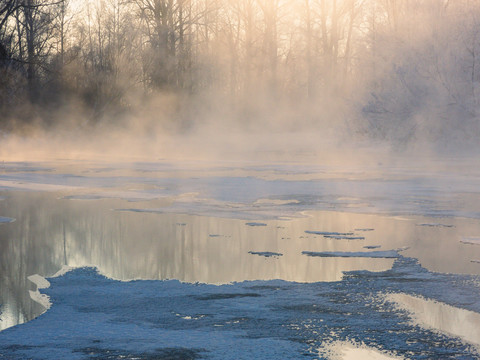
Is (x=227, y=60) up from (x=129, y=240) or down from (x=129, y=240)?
up

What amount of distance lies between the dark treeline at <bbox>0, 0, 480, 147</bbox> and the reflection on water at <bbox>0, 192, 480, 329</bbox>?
10.00m

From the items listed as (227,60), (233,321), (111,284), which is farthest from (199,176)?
(227,60)

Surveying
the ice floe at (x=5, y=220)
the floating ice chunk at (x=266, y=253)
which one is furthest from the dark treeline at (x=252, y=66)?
the floating ice chunk at (x=266, y=253)

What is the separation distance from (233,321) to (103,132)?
30743 mm

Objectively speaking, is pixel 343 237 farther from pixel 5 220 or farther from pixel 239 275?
pixel 5 220

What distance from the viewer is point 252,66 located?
4691cm

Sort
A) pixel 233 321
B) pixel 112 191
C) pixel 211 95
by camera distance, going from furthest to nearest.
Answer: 1. pixel 211 95
2. pixel 112 191
3. pixel 233 321

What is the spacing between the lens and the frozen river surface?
4062 millimetres

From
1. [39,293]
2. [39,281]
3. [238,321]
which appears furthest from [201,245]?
[238,321]

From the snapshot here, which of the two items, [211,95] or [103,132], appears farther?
[211,95]

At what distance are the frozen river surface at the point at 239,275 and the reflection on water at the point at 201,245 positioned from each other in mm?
22

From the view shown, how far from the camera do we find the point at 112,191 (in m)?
12.4

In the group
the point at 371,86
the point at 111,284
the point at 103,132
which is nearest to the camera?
the point at 111,284

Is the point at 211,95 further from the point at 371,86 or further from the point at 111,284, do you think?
the point at 111,284
